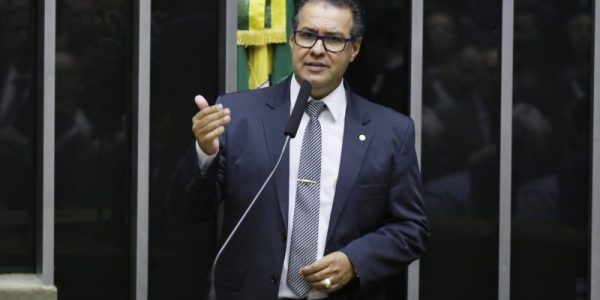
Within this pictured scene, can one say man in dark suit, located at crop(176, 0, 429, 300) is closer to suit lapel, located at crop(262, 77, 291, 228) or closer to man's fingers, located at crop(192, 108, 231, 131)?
suit lapel, located at crop(262, 77, 291, 228)

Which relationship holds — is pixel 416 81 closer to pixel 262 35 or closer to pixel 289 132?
pixel 262 35

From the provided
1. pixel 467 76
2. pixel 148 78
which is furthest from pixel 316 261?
pixel 467 76

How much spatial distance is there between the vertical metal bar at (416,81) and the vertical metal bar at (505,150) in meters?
0.44

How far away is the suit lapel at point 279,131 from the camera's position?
508cm

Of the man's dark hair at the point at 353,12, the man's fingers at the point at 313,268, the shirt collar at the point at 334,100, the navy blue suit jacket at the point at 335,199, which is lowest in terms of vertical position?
the man's fingers at the point at 313,268

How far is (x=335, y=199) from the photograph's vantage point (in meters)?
5.11

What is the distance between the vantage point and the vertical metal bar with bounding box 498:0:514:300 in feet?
24.3

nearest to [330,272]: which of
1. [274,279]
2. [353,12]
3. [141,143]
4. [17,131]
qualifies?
[274,279]

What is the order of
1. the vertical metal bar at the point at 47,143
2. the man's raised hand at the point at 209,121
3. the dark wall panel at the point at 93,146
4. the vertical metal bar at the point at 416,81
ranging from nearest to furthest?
the man's raised hand at the point at 209,121 < the vertical metal bar at the point at 47,143 < the dark wall panel at the point at 93,146 < the vertical metal bar at the point at 416,81

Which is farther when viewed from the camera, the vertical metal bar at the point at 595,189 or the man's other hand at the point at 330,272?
the vertical metal bar at the point at 595,189

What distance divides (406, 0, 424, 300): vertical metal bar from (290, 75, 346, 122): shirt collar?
2029 millimetres

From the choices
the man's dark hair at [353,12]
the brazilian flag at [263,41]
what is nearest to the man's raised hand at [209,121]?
the man's dark hair at [353,12]

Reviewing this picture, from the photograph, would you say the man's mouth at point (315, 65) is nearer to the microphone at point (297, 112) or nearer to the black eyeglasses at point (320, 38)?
the black eyeglasses at point (320, 38)

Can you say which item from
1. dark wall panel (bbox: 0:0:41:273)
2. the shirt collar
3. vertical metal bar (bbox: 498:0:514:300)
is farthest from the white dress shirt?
vertical metal bar (bbox: 498:0:514:300)
